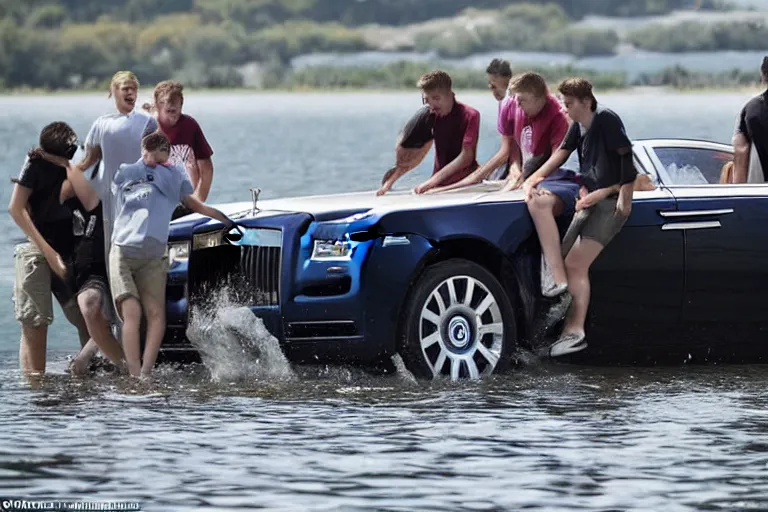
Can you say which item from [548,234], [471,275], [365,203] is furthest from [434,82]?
[471,275]

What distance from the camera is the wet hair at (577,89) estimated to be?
11336 mm

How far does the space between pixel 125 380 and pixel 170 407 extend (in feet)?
3.91

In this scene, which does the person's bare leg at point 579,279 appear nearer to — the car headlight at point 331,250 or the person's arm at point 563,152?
the person's arm at point 563,152

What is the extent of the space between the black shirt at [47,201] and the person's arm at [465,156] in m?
2.13

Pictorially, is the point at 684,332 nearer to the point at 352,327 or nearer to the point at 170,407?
the point at 352,327

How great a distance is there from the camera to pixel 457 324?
11.0 m

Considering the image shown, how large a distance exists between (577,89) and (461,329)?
1479mm

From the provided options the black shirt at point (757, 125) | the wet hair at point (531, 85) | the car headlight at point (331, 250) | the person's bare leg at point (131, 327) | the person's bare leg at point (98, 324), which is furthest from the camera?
the black shirt at point (757, 125)

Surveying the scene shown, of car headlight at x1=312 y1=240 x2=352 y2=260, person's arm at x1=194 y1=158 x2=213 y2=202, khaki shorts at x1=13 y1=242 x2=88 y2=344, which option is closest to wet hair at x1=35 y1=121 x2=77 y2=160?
khaki shorts at x1=13 y1=242 x2=88 y2=344

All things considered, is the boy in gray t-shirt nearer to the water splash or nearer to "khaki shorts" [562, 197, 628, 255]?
the water splash

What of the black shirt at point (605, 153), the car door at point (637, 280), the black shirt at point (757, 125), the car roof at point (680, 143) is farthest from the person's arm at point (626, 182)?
the black shirt at point (757, 125)

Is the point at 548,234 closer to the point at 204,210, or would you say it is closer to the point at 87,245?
the point at 204,210

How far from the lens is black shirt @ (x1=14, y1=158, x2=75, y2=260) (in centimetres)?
1161

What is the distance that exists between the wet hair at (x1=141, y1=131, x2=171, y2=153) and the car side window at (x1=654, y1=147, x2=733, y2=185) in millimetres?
2765
